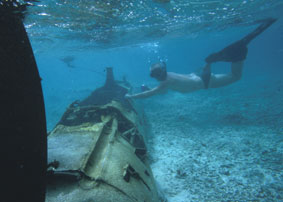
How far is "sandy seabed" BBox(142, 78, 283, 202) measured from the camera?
474cm

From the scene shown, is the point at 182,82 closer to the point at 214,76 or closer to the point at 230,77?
the point at 214,76

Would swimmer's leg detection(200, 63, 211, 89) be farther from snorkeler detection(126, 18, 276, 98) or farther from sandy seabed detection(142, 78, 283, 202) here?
sandy seabed detection(142, 78, 283, 202)

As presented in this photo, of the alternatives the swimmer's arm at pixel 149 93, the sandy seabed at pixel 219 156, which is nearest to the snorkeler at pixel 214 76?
the swimmer's arm at pixel 149 93

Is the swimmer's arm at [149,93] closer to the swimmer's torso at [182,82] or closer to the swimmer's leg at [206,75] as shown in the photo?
the swimmer's torso at [182,82]

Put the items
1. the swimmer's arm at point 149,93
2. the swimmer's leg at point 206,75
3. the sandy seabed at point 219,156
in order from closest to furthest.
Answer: the sandy seabed at point 219,156, the swimmer's arm at point 149,93, the swimmer's leg at point 206,75

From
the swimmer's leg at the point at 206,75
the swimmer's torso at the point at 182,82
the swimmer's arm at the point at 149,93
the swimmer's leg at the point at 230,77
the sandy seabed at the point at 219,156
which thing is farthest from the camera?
the swimmer's leg at the point at 230,77

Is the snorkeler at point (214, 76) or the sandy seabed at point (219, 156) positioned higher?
the snorkeler at point (214, 76)

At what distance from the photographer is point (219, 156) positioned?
→ 652cm

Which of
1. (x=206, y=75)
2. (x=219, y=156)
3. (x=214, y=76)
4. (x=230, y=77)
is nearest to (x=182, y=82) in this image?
(x=206, y=75)

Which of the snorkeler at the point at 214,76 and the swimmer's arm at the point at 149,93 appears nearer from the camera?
the swimmer's arm at the point at 149,93

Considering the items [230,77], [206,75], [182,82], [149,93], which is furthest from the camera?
[230,77]

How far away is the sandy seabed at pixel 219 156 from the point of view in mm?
4742

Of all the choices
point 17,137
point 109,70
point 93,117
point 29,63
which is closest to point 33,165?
point 17,137

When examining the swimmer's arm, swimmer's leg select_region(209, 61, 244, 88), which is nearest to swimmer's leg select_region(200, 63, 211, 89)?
swimmer's leg select_region(209, 61, 244, 88)
